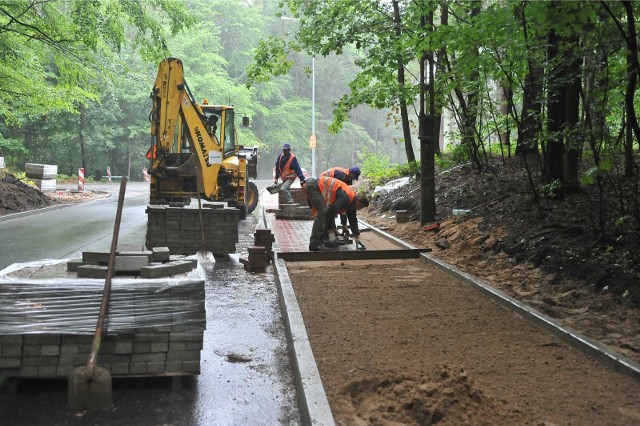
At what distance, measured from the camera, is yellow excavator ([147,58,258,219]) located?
11930 millimetres

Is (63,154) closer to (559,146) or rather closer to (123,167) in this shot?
(123,167)

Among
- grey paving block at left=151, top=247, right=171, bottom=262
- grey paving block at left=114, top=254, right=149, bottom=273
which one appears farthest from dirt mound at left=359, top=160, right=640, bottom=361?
grey paving block at left=114, top=254, right=149, bottom=273

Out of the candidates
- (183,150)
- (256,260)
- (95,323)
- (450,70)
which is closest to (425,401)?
(95,323)

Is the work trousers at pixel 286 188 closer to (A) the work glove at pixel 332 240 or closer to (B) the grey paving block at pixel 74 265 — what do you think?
(A) the work glove at pixel 332 240

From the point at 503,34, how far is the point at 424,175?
3.86 metres

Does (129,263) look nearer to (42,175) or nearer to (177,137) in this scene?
(177,137)

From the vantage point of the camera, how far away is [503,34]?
8.38m

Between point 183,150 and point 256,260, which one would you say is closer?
point 256,260

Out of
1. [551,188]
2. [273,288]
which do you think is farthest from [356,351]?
[551,188]

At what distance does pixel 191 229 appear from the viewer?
981 cm

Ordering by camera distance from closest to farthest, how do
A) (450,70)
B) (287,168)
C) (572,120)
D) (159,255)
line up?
(159,255), (572,120), (450,70), (287,168)

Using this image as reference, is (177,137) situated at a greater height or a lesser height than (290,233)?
greater

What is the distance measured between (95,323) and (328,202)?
244 inches

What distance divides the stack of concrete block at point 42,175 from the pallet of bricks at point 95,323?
2265 centimetres
